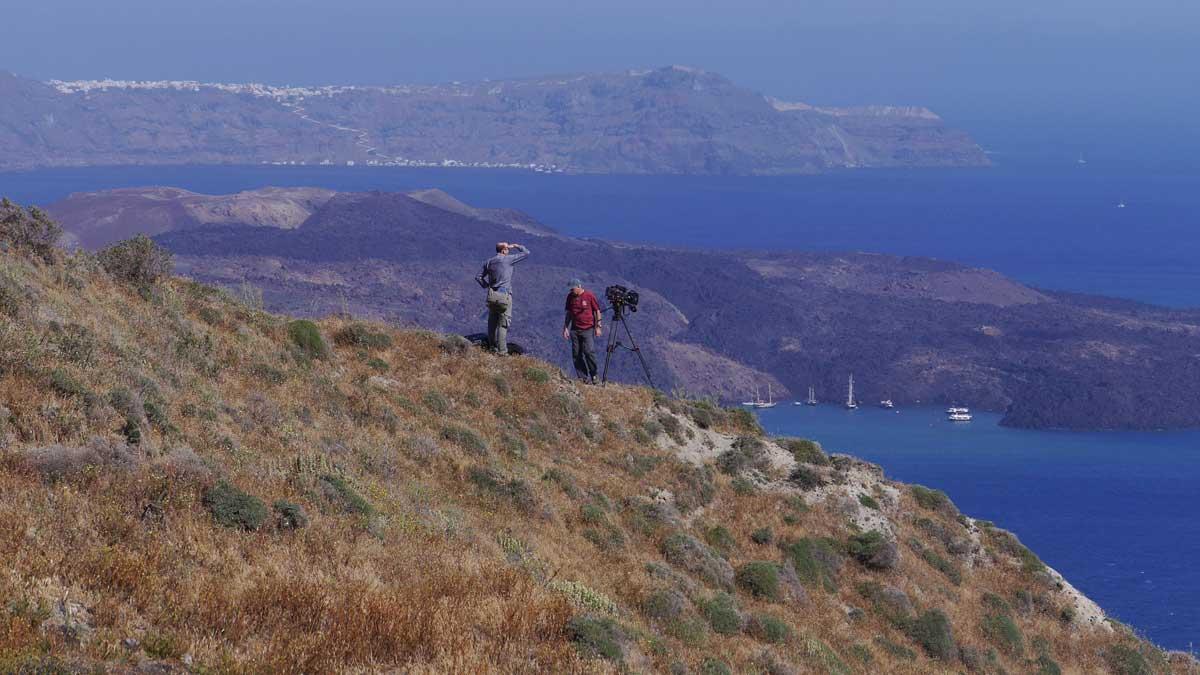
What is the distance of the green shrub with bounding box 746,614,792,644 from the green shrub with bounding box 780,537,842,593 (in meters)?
3.27

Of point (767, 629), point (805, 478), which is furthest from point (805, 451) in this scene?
point (767, 629)

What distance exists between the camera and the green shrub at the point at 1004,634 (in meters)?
19.3

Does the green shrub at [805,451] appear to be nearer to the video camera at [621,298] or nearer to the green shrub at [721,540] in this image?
the video camera at [621,298]

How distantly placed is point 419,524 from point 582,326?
33.9ft

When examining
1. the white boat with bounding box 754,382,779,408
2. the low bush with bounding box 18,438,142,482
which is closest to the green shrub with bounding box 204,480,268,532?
the low bush with bounding box 18,438,142,482

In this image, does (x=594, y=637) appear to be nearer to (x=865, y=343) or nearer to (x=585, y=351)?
(x=585, y=351)

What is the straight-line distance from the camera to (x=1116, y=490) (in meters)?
113

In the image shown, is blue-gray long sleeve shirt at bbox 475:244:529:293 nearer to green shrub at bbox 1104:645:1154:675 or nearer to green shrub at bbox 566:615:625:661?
green shrub at bbox 566:615:625:661

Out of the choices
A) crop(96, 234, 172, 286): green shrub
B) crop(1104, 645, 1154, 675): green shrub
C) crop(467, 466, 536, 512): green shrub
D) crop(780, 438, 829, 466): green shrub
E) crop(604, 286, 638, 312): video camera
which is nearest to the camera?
crop(467, 466, 536, 512): green shrub

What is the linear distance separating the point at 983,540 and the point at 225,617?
18.3 meters

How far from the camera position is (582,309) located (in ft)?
73.7

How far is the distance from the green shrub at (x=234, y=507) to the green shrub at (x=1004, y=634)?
42.3ft

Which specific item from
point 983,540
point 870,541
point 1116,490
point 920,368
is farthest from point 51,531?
point 920,368

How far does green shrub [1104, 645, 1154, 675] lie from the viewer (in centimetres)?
2038
